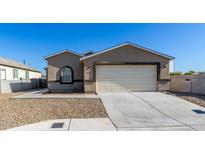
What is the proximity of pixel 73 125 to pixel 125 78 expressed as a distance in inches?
358

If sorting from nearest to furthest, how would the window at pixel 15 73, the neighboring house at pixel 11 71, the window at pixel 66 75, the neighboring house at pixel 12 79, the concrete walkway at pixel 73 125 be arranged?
the concrete walkway at pixel 73 125 → the window at pixel 66 75 → the neighboring house at pixel 12 79 → the neighboring house at pixel 11 71 → the window at pixel 15 73

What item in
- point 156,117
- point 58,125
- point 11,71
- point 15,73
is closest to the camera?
point 58,125

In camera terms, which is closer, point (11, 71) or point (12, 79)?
point (11, 71)

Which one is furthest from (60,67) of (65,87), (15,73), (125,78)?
(15,73)

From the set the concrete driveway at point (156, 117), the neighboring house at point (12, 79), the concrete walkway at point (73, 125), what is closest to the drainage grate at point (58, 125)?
the concrete walkway at point (73, 125)

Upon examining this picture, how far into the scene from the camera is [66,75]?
16859 mm

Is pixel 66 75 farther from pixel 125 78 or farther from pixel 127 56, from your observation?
pixel 127 56

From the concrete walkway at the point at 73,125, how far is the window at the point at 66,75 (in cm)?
1067

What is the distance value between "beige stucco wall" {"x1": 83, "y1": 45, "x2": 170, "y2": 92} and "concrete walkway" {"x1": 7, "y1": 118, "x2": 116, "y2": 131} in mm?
7730

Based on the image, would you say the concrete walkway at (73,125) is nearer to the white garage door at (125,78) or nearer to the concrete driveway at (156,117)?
the concrete driveway at (156,117)

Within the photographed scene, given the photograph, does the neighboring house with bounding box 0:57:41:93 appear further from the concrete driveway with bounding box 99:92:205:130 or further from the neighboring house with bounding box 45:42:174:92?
the concrete driveway with bounding box 99:92:205:130

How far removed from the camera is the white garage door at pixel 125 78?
1409cm
